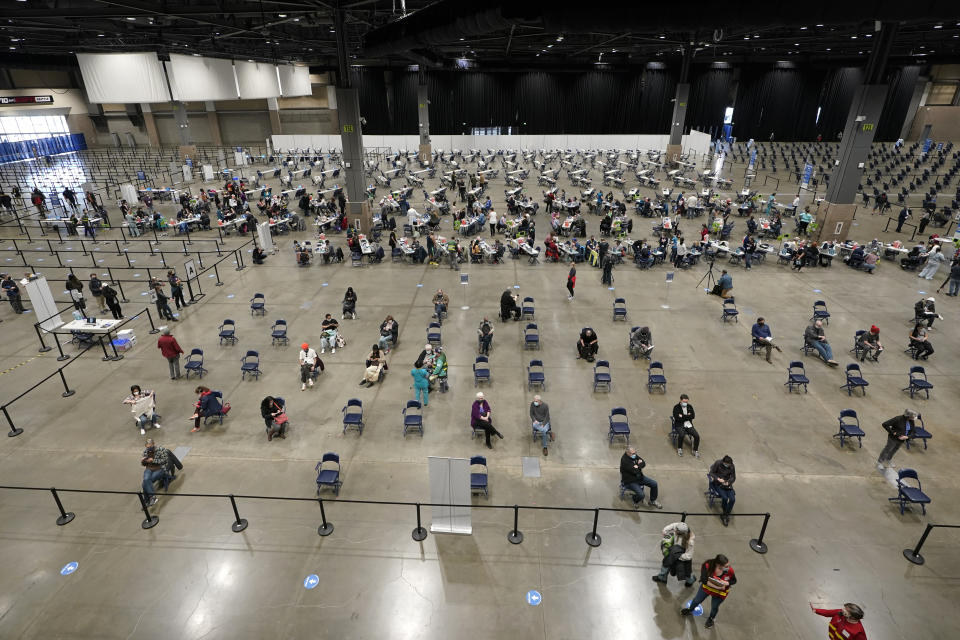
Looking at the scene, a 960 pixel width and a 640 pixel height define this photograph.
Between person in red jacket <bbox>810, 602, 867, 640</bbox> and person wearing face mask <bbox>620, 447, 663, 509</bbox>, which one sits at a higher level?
person in red jacket <bbox>810, 602, 867, 640</bbox>

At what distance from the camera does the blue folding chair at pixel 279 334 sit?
16.0 metres

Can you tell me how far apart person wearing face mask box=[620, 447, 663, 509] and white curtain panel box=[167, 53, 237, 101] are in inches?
1843

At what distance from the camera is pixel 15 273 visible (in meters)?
22.7

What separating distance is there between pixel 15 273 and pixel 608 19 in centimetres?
2696

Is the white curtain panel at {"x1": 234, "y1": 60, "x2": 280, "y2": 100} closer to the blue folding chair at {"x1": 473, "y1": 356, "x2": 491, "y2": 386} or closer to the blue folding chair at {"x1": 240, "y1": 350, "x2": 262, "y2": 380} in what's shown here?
the blue folding chair at {"x1": 240, "y1": 350, "x2": 262, "y2": 380}

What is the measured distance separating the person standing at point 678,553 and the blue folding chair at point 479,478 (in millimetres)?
3462

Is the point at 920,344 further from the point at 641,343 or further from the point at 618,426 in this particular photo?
the point at 618,426

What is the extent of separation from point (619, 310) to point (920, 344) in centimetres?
867

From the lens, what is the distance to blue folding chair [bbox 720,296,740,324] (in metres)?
17.4

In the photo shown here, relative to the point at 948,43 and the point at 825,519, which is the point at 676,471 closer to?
the point at 825,519

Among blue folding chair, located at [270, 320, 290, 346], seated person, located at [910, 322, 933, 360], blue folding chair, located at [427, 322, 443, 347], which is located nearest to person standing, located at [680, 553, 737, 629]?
blue folding chair, located at [427, 322, 443, 347]

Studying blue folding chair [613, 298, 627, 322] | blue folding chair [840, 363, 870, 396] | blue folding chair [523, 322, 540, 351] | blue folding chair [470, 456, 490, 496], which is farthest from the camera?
blue folding chair [613, 298, 627, 322]

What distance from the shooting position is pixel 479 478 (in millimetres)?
10094

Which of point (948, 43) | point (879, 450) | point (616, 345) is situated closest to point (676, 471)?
point (879, 450)
